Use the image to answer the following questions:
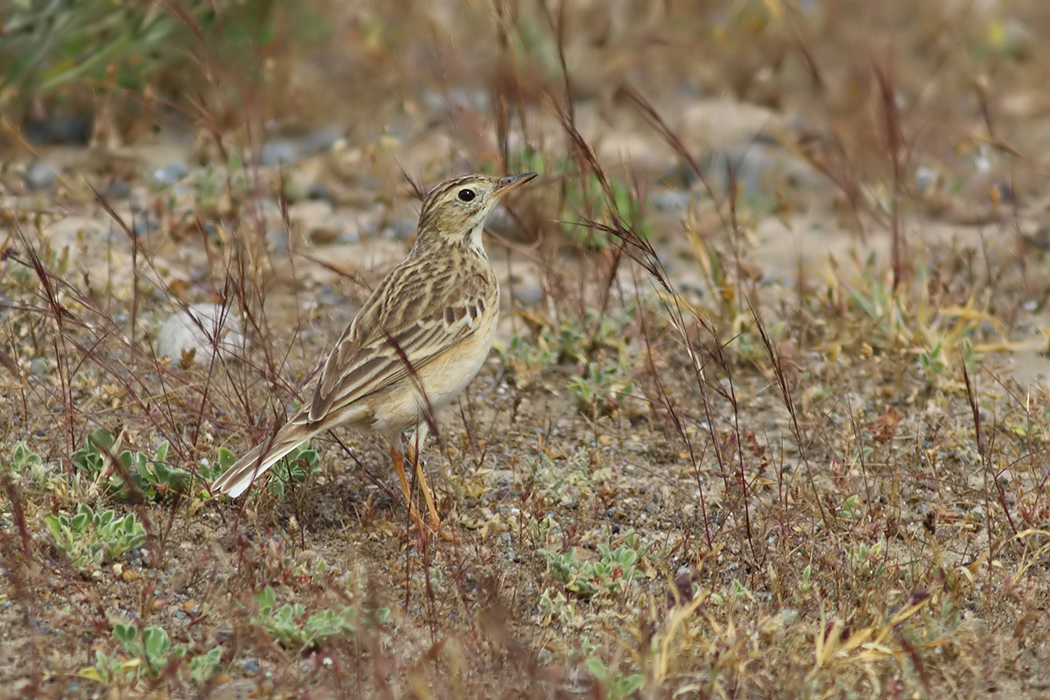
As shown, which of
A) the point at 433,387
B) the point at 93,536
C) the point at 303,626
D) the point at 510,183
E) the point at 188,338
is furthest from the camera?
the point at 188,338

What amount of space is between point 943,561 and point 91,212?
518cm

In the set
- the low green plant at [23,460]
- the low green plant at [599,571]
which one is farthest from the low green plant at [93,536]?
the low green plant at [599,571]

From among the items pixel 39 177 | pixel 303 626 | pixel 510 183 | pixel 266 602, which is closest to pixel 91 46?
pixel 39 177

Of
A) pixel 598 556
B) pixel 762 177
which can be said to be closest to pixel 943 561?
pixel 598 556

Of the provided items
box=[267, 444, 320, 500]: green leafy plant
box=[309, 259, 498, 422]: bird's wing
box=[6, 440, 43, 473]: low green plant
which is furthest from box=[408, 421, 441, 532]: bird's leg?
box=[6, 440, 43, 473]: low green plant

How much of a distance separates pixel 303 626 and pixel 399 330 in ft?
5.04

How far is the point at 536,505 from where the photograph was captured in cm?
539

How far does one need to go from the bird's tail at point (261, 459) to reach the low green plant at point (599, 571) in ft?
3.33

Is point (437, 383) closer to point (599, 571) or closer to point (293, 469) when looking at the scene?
point (293, 469)

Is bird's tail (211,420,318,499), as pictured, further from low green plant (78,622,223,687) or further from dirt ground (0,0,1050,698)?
low green plant (78,622,223,687)

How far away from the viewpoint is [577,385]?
20.9ft

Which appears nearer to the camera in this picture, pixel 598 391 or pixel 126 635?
pixel 126 635

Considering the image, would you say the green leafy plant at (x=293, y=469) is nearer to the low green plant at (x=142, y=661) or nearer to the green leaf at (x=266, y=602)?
the green leaf at (x=266, y=602)

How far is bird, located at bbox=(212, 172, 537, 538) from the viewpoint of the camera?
5.13m
